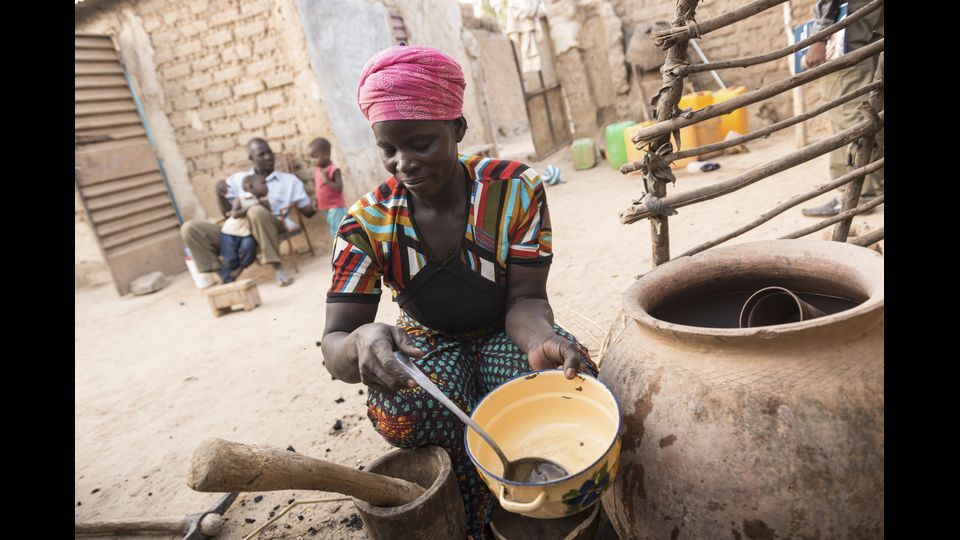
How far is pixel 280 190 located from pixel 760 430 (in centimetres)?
630

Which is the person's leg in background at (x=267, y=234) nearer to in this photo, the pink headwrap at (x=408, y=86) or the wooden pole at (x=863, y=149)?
the pink headwrap at (x=408, y=86)

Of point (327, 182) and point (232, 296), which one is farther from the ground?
point (327, 182)

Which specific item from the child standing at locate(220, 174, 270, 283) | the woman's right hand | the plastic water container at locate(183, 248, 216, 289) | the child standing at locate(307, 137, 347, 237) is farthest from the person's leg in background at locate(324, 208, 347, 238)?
the woman's right hand

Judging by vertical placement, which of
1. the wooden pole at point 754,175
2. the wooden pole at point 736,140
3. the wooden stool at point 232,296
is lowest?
the wooden stool at point 232,296

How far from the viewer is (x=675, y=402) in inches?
47.5

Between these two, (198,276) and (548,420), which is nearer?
(548,420)

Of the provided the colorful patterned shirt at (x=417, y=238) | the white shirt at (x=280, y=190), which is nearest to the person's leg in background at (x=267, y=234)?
the white shirt at (x=280, y=190)

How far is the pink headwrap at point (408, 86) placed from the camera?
5.15 ft

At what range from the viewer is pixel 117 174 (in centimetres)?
705

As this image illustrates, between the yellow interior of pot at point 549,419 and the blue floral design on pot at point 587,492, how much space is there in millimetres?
224

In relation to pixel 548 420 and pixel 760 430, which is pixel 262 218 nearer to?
pixel 548 420

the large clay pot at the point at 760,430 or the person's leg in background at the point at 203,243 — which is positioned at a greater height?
the person's leg in background at the point at 203,243

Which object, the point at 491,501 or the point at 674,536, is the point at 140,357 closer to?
the point at 491,501

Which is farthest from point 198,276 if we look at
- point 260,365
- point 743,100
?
point 743,100
